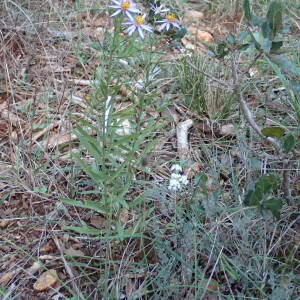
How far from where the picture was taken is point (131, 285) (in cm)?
190

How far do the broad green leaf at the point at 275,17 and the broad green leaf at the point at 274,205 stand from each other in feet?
1.94

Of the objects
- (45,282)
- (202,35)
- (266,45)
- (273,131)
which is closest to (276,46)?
A: (266,45)

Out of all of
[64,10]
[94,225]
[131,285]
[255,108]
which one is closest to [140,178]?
[94,225]

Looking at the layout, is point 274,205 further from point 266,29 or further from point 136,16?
point 136,16

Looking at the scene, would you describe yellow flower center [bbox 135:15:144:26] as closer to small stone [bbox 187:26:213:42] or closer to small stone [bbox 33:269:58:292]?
small stone [bbox 33:269:58:292]

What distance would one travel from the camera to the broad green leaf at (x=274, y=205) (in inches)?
71.1

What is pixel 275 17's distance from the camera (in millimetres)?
1764

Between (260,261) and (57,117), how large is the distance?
1.35 meters

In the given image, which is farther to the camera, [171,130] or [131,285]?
[171,130]

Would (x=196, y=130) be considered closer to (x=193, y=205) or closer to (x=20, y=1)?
(x=193, y=205)

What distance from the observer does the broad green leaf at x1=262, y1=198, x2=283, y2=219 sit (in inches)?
71.1

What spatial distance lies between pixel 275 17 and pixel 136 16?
49cm

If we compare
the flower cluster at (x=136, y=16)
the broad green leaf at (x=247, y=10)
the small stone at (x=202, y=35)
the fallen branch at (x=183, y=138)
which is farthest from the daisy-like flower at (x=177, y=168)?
the small stone at (x=202, y=35)

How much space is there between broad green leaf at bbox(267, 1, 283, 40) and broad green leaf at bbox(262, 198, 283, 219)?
59cm
